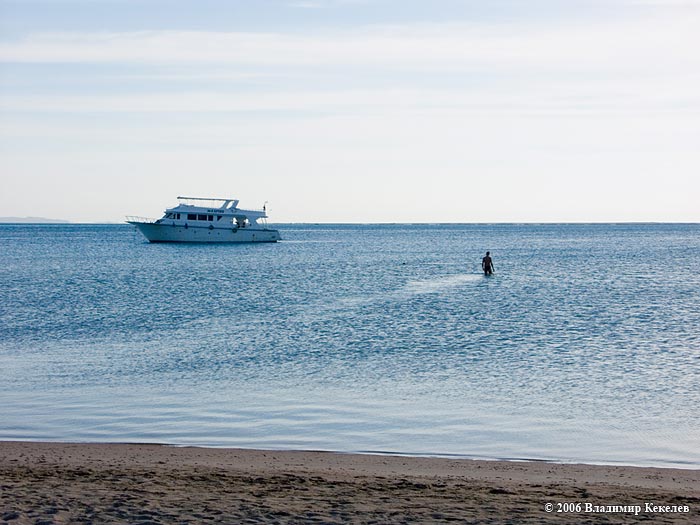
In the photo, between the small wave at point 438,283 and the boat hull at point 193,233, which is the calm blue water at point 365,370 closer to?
the small wave at point 438,283

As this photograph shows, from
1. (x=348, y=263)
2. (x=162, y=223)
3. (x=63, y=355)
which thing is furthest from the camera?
(x=162, y=223)

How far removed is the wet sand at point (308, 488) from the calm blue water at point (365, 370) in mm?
1149

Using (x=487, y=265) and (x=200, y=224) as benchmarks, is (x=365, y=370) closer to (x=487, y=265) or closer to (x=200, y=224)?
(x=487, y=265)

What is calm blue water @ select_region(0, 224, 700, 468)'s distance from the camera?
15.6 meters

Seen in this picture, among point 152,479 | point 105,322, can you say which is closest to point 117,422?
point 152,479

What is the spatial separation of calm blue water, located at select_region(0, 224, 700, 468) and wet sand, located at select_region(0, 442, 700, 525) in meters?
1.15

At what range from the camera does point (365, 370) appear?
22734mm

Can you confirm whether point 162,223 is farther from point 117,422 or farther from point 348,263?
point 117,422

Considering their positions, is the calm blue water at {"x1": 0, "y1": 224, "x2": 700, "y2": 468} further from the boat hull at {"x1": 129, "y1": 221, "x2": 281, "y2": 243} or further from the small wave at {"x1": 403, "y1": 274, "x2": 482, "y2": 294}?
the boat hull at {"x1": 129, "y1": 221, "x2": 281, "y2": 243}

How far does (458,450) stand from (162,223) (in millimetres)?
93352

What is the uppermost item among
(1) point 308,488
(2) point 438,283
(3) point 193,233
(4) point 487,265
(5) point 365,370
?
(3) point 193,233

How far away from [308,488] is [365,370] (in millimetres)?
11513

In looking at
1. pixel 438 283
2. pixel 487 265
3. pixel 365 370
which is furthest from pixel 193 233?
pixel 365 370

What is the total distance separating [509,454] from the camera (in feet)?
46.6
